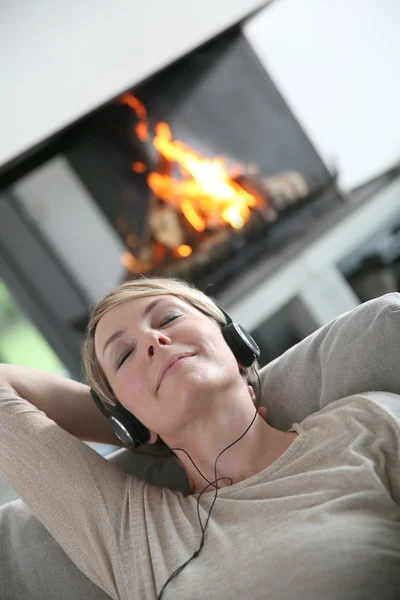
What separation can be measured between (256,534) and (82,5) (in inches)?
69.8

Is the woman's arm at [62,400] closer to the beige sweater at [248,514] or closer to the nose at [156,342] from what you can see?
the beige sweater at [248,514]

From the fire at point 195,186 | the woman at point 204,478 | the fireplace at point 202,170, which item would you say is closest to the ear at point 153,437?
the woman at point 204,478

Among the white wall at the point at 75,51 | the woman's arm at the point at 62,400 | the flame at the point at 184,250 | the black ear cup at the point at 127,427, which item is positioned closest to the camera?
the black ear cup at the point at 127,427

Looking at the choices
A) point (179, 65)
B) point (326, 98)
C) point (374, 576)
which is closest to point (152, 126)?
point (179, 65)

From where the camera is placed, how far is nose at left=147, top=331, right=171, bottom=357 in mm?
1267

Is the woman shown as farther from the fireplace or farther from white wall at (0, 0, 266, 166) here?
the fireplace

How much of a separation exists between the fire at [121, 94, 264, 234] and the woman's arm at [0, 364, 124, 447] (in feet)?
5.83

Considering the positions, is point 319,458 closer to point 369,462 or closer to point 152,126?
point 369,462

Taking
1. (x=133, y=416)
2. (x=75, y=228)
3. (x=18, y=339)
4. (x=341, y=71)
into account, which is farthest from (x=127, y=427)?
(x=341, y=71)

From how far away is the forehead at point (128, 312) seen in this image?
1.35 meters

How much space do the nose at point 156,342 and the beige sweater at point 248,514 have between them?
0.22 metres

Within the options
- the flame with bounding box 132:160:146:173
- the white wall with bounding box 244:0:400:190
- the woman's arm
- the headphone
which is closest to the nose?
the headphone

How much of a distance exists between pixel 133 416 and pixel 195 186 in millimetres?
2047

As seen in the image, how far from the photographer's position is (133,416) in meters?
1.32
